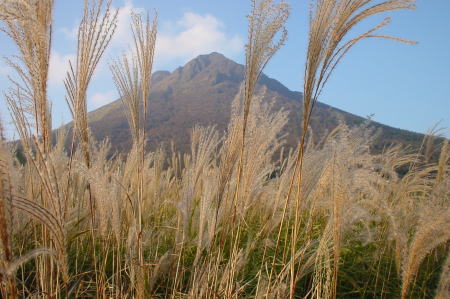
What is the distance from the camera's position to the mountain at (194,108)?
6475 cm

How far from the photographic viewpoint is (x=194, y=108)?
100m

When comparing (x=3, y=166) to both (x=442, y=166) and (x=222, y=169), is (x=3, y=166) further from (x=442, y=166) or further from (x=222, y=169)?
(x=442, y=166)

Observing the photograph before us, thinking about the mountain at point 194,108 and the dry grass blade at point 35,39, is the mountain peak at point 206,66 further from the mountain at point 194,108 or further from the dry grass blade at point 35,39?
the dry grass blade at point 35,39

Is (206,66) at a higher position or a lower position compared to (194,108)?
higher

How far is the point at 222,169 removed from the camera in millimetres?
1732

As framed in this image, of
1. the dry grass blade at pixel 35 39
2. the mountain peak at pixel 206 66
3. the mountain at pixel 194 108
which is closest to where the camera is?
the dry grass blade at pixel 35 39

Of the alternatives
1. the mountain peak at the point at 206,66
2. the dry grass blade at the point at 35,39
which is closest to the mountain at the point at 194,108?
the mountain peak at the point at 206,66

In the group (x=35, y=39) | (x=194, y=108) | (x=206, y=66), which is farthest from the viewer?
(x=206, y=66)

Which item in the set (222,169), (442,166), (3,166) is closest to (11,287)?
(3,166)

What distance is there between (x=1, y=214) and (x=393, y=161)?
167 inches

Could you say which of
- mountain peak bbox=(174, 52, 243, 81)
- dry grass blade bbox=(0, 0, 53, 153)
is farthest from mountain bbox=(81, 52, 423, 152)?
dry grass blade bbox=(0, 0, 53, 153)

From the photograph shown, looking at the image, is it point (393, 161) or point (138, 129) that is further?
point (393, 161)

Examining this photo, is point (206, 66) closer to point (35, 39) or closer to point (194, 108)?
point (194, 108)

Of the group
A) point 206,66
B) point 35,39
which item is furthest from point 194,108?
point 35,39
